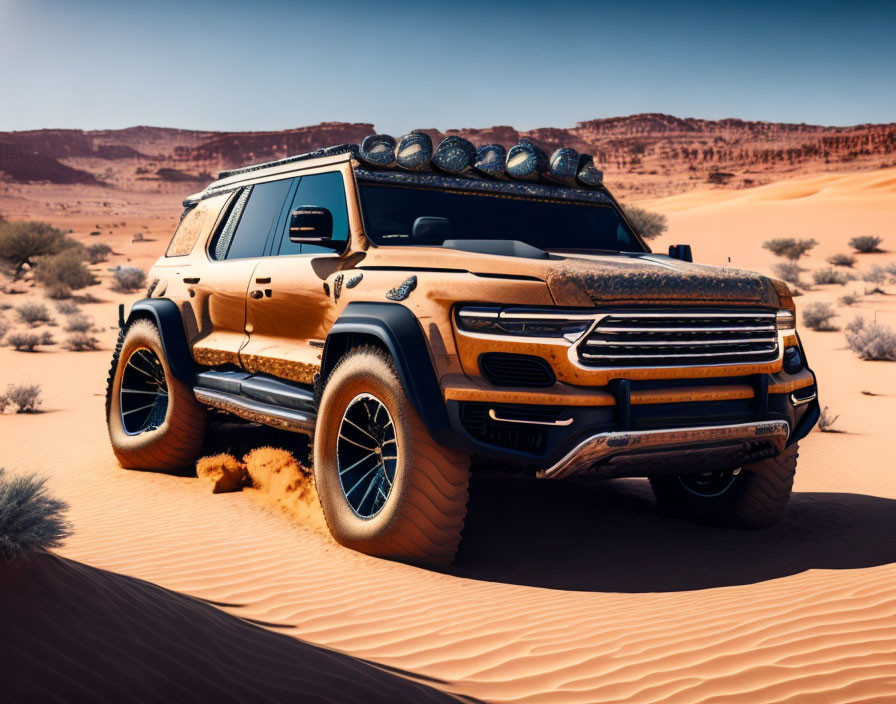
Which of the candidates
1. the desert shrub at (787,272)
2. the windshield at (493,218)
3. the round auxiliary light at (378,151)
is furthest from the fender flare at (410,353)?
the desert shrub at (787,272)

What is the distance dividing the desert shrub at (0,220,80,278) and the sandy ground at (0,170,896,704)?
3321cm

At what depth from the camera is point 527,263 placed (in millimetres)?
4680

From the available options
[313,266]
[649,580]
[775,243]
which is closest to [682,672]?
[649,580]

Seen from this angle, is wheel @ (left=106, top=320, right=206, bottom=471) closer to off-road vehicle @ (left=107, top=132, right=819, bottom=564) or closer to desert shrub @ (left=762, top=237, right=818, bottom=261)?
off-road vehicle @ (left=107, top=132, right=819, bottom=564)

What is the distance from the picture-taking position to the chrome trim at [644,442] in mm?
4367

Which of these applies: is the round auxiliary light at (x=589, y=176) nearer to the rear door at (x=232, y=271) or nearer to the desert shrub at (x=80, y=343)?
the rear door at (x=232, y=271)

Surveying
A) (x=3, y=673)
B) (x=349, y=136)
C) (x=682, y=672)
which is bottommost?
(x=682, y=672)

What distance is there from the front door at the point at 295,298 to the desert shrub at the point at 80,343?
14.4m

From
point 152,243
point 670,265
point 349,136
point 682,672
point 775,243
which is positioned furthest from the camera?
point 349,136

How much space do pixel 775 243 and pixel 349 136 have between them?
13010cm

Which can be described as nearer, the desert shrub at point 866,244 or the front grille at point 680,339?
the front grille at point 680,339

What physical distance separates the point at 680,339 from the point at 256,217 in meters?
3.60

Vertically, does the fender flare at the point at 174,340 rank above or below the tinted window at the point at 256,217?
below

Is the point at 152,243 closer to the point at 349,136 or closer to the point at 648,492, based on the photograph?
the point at 648,492
